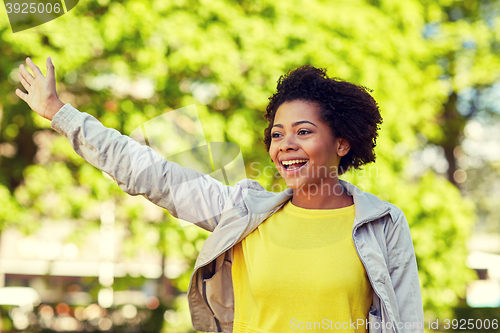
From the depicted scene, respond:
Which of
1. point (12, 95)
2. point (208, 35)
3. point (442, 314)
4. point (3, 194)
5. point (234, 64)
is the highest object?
point (208, 35)

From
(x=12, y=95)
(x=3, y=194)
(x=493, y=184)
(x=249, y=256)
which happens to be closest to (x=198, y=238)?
(x=3, y=194)

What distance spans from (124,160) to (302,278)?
0.82 metres

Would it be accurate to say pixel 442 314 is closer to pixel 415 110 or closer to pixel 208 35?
pixel 415 110

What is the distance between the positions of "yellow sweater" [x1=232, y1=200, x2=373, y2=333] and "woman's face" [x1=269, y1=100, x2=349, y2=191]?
0.15 meters

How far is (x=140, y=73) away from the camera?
4871 mm

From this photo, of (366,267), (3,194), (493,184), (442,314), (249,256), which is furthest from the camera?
(493,184)

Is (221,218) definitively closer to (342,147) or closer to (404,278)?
(342,147)

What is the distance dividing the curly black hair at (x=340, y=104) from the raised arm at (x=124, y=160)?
570mm

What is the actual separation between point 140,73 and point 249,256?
11.9ft

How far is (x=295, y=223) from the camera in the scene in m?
1.80

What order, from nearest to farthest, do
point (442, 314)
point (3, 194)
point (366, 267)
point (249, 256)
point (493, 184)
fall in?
point (366, 267)
point (249, 256)
point (3, 194)
point (442, 314)
point (493, 184)

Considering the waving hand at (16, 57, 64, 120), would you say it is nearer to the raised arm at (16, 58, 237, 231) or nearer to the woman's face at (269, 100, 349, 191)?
the raised arm at (16, 58, 237, 231)

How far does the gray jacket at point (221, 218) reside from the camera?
1649mm

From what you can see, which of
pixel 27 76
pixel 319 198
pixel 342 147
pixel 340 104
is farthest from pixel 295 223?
pixel 27 76
